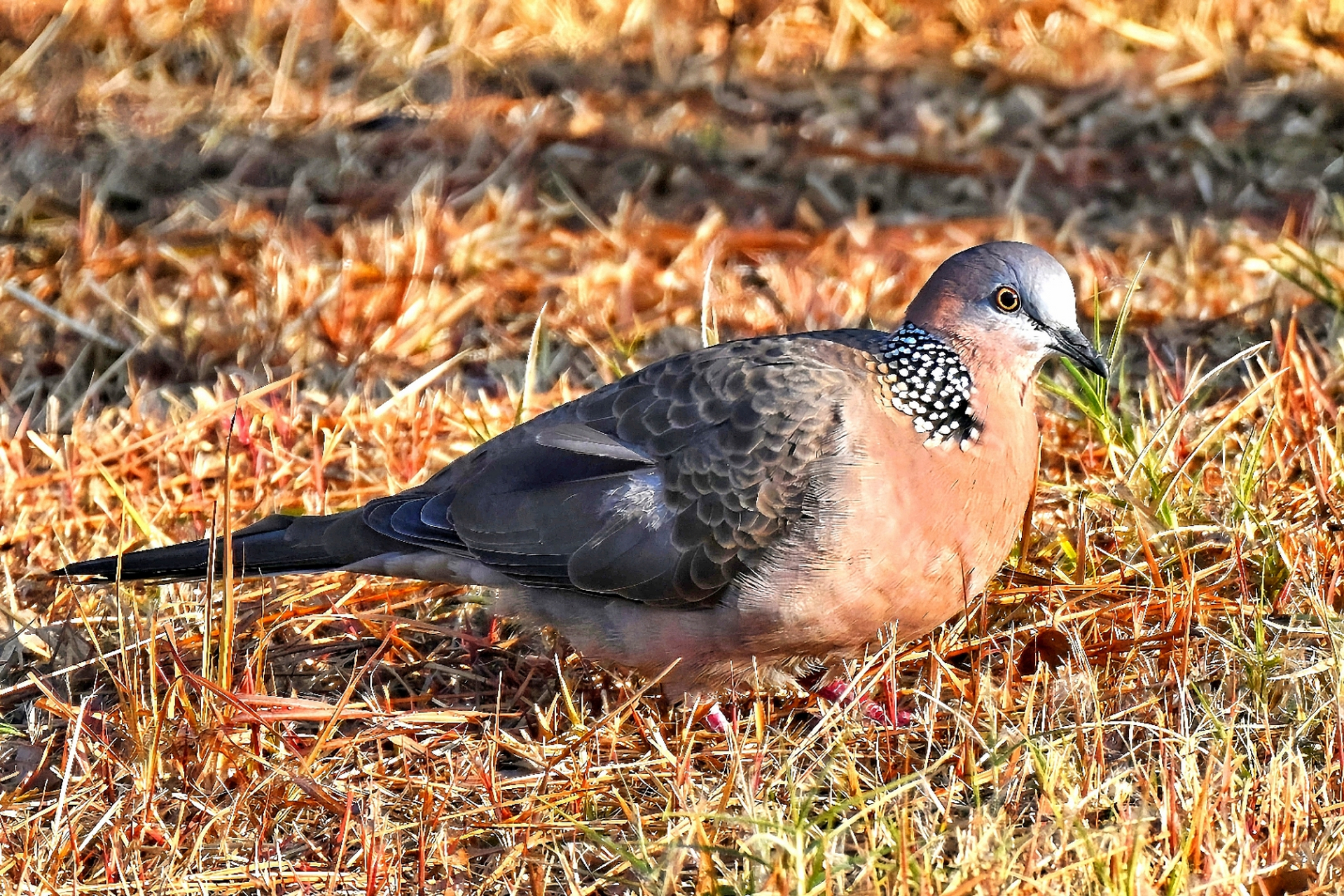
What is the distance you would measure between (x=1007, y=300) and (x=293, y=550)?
1.66m

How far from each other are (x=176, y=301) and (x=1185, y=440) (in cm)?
342

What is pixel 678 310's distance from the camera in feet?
17.2

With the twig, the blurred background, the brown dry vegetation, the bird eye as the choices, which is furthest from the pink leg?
the twig

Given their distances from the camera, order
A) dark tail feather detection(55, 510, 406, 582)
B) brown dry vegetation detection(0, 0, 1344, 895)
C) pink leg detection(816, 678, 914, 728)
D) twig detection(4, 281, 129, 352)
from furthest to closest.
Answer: twig detection(4, 281, 129, 352) < dark tail feather detection(55, 510, 406, 582) < pink leg detection(816, 678, 914, 728) < brown dry vegetation detection(0, 0, 1344, 895)

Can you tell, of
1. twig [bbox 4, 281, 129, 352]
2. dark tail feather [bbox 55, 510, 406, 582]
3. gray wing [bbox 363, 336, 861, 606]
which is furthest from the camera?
twig [bbox 4, 281, 129, 352]

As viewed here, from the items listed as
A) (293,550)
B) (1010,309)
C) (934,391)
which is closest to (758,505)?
(934,391)

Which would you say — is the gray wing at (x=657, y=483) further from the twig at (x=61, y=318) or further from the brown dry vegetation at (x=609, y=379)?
the twig at (x=61, y=318)

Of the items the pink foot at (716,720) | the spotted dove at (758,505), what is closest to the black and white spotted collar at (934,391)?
the spotted dove at (758,505)

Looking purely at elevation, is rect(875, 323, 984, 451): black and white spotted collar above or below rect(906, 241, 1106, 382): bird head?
below

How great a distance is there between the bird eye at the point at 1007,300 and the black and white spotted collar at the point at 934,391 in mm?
137

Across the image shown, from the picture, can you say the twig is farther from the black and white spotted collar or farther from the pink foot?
the black and white spotted collar

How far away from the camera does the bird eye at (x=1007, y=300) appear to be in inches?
125

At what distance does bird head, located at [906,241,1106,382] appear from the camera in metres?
3.18

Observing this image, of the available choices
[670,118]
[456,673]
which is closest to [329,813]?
[456,673]
